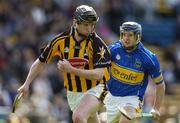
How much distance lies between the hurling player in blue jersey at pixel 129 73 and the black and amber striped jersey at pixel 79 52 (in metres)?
0.60

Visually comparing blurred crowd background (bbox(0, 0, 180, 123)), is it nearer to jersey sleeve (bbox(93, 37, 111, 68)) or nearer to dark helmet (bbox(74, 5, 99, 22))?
jersey sleeve (bbox(93, 37, 111, 68))

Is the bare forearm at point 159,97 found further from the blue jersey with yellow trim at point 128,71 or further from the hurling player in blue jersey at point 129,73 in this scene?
the blue jersey with yellow trim at point 128,71

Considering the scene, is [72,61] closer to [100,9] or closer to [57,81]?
[57,81]

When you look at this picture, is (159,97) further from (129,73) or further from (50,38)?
(50,38)

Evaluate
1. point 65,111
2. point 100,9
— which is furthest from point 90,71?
point 100,9

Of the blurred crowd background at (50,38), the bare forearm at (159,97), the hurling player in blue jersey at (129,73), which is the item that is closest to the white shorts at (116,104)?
the hurling player in blue jersey at (129,73)

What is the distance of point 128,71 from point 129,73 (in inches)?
1.2

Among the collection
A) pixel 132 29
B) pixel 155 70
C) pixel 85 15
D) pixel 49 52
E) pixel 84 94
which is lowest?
pixel 84 94

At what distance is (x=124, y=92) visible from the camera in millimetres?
13117

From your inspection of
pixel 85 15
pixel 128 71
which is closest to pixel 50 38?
pixel 128 71

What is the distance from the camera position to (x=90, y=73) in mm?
12219

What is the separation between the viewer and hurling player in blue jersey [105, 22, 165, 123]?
13.0 meters

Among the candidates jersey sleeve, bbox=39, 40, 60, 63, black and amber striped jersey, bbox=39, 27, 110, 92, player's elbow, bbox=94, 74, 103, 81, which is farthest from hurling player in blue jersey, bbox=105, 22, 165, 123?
jersey sleeve, bbox=39, 40, 60, 63

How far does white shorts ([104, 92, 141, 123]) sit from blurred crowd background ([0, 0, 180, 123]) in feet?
8.09
